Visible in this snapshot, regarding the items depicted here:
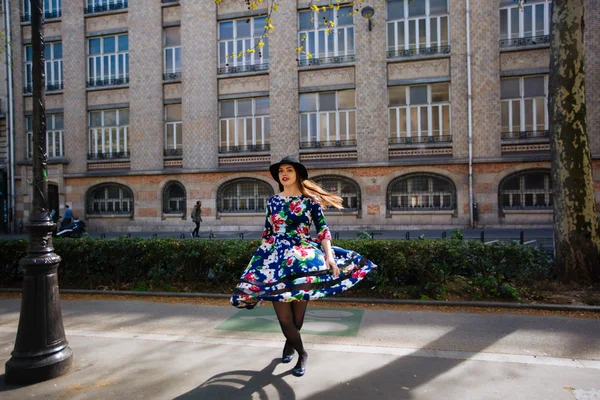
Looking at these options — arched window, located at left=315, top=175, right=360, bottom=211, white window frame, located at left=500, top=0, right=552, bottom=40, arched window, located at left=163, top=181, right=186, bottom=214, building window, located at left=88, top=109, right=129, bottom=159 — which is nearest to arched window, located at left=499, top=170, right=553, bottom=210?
white window frame, located at left=500, top=0, right=552, bottom=40

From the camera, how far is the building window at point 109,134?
73.5 ft

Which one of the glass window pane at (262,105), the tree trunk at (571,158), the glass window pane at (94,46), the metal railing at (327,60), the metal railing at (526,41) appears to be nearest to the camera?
the tree trunk at (571,158)

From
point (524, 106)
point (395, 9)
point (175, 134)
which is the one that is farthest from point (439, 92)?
point (175, 134)

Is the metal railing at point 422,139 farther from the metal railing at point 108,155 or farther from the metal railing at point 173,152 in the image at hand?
the metal railing at point 108,155

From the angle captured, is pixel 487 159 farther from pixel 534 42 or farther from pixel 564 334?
pixel 564 334

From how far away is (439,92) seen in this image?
1902 cm

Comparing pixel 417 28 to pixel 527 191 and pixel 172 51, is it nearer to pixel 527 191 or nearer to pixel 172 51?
pixel 527 191

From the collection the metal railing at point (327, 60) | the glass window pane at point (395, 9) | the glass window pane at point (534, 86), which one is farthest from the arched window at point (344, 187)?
the glass window pane at point (534, 86)

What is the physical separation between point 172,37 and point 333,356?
73.1ft

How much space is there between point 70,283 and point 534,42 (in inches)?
808

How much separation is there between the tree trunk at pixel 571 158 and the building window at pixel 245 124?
15.3 metres

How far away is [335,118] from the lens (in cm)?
2003

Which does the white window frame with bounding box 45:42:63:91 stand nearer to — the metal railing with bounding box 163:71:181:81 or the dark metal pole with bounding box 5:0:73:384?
the metal railing with bounding box 163:71:181:81

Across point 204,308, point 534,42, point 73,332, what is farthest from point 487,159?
point 73,332
